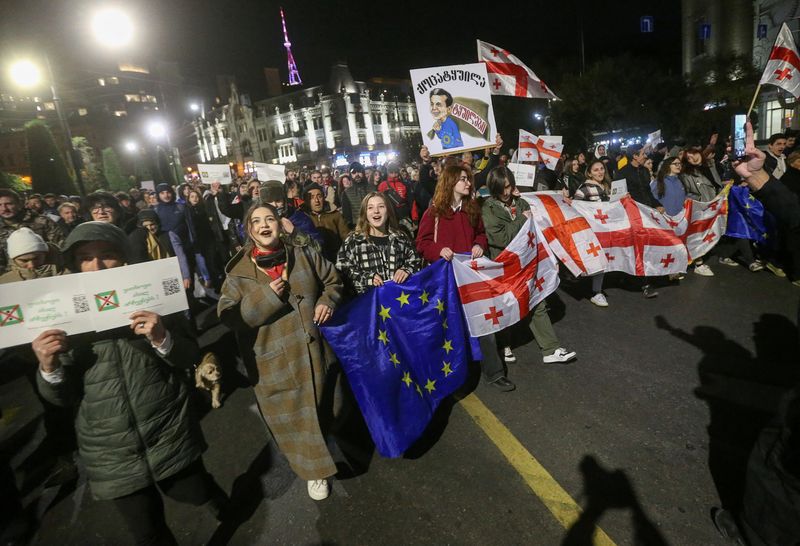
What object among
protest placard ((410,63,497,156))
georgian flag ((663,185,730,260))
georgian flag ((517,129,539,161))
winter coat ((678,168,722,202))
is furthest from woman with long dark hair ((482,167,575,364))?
georgian flag ((517,129,539,161))

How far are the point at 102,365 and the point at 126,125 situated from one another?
388 ft

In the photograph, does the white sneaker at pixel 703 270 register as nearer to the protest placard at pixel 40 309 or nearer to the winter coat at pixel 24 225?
the protest placard at pixel 40 309

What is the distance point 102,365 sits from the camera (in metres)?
2.13

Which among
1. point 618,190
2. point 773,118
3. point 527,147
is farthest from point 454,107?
point 773,118

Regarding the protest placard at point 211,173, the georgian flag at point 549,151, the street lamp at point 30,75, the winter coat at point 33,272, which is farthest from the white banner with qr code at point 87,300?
the street lamp at point 30,75

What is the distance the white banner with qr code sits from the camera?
73.6 inches

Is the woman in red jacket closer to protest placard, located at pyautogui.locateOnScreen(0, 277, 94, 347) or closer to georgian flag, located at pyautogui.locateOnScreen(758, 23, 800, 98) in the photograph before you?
protest placard, located at pyautogui.locateOnScreen(0, 277, 94, 347)

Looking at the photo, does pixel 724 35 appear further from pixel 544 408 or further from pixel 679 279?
pixel 544 408

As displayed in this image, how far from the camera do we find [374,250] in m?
3.65

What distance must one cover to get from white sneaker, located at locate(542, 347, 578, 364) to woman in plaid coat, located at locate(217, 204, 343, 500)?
94.1 inches

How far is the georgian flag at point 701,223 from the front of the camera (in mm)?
6020

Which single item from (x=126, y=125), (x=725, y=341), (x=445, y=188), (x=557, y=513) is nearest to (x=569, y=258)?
(x=725, y=341)

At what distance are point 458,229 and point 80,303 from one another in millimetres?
3018

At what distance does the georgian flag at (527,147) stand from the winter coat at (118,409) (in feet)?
26.3
